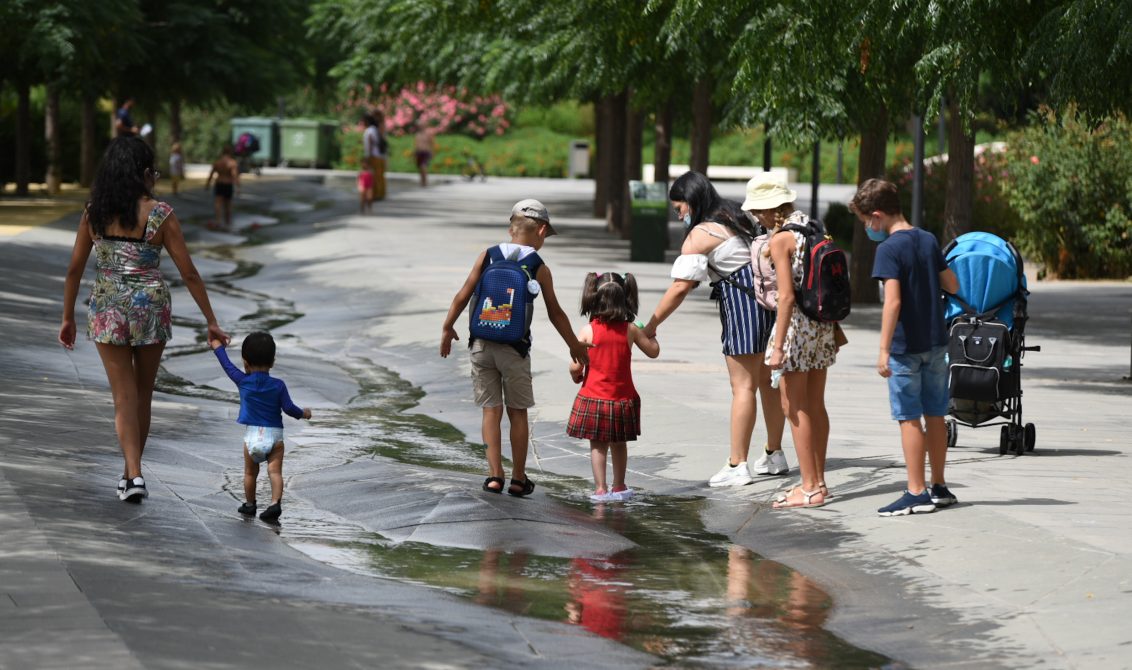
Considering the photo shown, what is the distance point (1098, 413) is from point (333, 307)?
437 inches

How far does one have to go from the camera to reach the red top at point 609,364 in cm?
998

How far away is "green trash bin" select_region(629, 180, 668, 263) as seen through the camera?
28.4m

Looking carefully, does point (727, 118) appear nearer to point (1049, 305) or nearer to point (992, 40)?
point (1049, 305)

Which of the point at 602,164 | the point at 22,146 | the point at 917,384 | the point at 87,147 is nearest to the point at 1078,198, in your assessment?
the point at 602,164

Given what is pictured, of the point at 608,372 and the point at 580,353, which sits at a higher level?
the point at 580,353

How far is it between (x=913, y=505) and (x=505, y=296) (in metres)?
2.49

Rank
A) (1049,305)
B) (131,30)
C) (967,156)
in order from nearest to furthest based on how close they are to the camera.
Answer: (967,156) → (1049,305) → (131,30)

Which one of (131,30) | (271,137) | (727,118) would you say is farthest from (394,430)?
(271,137)

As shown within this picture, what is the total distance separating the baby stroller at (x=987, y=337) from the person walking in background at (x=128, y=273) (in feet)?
15.3

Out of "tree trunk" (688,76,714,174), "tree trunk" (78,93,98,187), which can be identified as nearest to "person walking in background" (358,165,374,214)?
"tree trunk" (78,93,98,187)

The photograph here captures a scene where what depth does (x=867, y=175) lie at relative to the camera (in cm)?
2098

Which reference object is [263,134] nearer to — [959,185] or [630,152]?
[630,152]

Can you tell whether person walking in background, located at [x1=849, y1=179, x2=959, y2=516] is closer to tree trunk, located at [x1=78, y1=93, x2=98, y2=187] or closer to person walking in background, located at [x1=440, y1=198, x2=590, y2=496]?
person walking in background, located at [x1=440, y1=198, x2=590, y2=496]

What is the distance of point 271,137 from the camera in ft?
218
